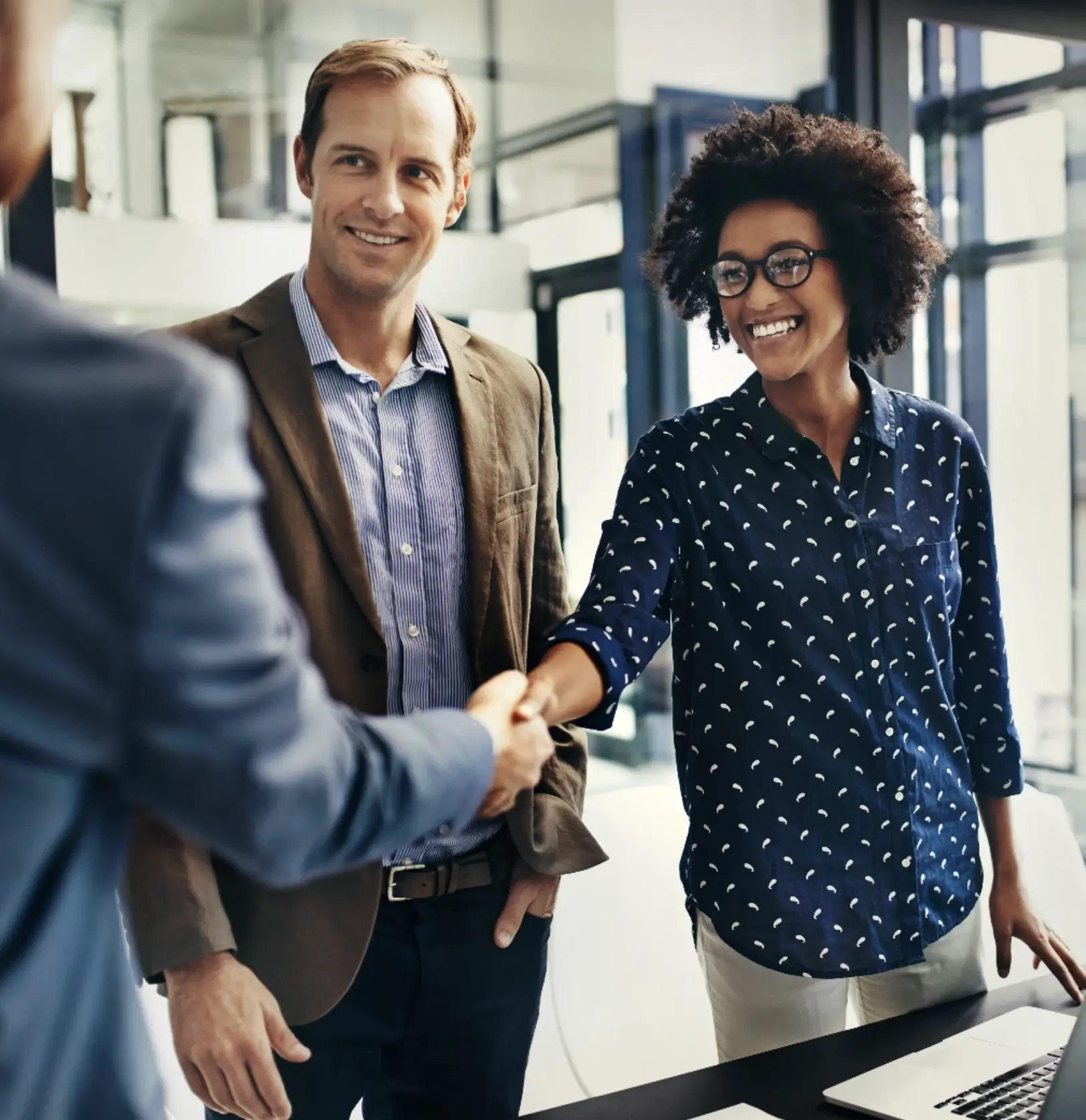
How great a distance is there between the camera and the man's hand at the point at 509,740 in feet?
4.67

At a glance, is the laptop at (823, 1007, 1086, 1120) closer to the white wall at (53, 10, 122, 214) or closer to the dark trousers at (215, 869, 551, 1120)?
the dark trousers at (215, 869, 551, 1120)

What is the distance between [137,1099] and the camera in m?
0.78

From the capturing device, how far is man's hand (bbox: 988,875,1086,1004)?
5.96ft

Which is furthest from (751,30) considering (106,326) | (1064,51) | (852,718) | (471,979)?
(106,326)

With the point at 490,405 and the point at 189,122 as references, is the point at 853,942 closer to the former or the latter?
the point at 490,405

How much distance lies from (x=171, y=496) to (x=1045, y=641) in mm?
4191

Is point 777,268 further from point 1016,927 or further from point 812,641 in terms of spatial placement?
point 1016,927

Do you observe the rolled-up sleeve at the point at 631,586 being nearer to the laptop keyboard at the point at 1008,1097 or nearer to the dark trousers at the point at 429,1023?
the dark trousers at the point at 429,1023

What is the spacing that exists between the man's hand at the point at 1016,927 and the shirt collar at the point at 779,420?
68 cm

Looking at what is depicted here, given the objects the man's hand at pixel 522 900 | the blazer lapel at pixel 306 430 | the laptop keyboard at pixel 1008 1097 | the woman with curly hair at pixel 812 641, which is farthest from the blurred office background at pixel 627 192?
the laptop keyboard at pixel 1008 1097

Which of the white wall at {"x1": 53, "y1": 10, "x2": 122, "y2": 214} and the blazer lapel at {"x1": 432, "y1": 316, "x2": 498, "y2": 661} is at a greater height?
the white wall at {"x1": 53, "y1": 10, "x2": 122, "y2": 214}

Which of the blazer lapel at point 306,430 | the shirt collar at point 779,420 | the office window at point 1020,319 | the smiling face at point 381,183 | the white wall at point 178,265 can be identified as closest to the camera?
the blazer lapel at point 306,430

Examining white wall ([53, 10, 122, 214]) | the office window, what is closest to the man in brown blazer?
white wall ([53, 10, 122, 214])

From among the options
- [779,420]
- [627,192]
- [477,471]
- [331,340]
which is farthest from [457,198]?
[627,192]
